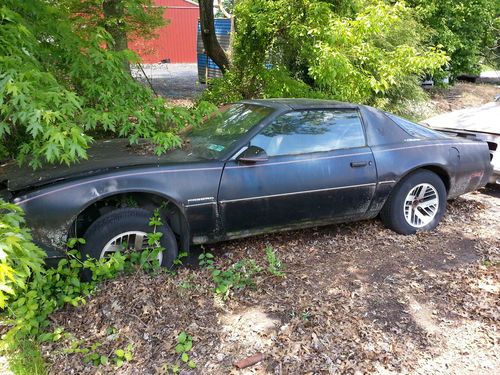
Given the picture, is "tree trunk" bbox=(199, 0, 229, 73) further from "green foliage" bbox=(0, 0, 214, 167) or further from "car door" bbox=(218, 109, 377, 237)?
"green foliage" bbox=(0, 0, 214, 167)

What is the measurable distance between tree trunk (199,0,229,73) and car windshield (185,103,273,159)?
4.05 meters

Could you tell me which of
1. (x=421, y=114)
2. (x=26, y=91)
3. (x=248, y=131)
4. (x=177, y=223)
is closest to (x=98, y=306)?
(x=177, y=223)

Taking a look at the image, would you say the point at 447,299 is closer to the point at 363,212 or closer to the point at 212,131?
the point at 363,212

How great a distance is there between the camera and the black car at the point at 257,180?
3062mm

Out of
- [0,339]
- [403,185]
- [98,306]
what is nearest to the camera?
[0,339]

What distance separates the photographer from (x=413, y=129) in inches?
180

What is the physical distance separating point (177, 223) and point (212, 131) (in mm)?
1032

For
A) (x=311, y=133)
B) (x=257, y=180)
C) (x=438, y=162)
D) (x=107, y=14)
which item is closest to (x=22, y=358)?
(x=257, y=180)

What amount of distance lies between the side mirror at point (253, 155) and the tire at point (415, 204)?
157 cm

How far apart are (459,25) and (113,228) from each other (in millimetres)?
15838

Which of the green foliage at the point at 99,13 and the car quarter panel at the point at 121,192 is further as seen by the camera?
the green foliage at the point at 99,13

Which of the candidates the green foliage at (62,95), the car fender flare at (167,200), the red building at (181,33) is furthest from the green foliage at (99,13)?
the red building at (181,33)

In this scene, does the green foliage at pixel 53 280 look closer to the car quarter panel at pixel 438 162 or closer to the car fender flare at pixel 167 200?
the car fender flare at pixel 167 200

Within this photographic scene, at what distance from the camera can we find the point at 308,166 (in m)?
3.82
